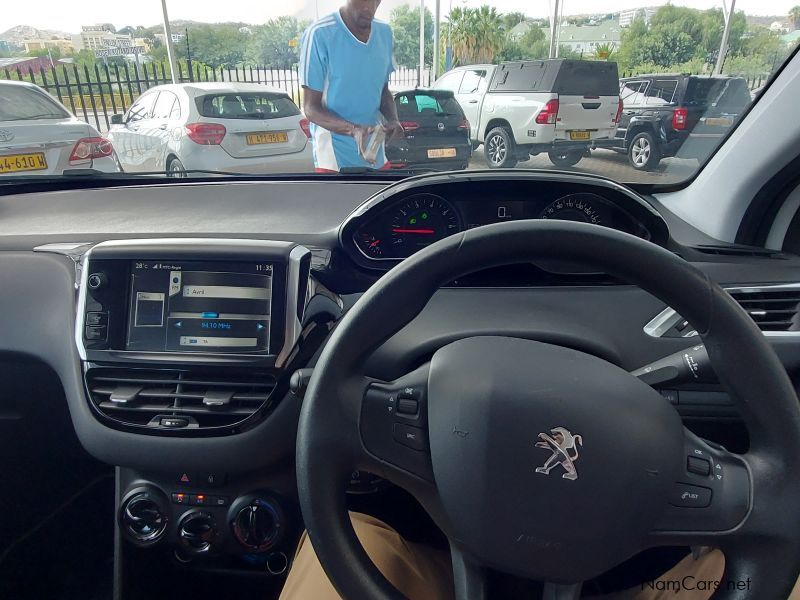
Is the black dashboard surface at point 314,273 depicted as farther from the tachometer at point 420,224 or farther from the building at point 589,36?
the building at point 589,36

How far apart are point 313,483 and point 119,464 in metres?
0.81

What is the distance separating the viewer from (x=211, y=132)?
260cm

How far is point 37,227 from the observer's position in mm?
2064

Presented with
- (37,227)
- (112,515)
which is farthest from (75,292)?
(112,515)

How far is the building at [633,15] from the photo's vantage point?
205 centimetres

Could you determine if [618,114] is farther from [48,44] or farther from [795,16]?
[48,44]

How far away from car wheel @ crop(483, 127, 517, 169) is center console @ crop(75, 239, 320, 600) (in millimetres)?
1069

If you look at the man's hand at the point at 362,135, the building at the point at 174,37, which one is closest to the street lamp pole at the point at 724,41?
the man's hand at the point at 362,135

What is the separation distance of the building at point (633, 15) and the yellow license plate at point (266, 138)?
1359mm

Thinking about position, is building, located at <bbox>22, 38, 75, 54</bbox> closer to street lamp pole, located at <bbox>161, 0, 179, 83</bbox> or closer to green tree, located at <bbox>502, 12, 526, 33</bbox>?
street lamp pole, located at <bbox>161, 0, 179, 83</bbox>

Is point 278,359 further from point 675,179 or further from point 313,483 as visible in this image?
point 675,179

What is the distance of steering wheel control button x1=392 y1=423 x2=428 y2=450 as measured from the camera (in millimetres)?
1007

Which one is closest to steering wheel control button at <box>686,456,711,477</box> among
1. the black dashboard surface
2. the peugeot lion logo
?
the peugeot lion logo

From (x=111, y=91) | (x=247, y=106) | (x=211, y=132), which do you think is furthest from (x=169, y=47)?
(x=247, y=106)
